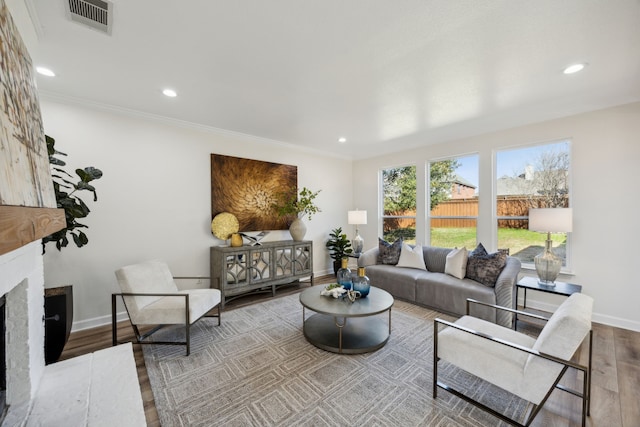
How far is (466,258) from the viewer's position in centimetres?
A: 352

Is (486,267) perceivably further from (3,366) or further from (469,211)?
(3,366)

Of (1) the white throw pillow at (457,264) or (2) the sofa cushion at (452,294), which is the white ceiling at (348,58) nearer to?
(1) the white throw pillow at (457,264)

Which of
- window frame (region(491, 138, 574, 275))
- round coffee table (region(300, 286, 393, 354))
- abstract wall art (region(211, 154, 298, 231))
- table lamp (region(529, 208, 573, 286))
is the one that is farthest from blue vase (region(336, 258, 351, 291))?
window frame (region(491, 138, 574, 275))

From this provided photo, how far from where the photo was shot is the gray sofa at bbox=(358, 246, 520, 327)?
2.91 metres

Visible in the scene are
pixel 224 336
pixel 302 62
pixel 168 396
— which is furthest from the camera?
pixel 224 336

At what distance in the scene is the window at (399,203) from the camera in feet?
16.5

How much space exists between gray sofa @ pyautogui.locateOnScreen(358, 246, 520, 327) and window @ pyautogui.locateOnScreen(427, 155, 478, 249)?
66 centimetres

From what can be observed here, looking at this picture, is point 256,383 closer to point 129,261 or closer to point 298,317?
point 298,317

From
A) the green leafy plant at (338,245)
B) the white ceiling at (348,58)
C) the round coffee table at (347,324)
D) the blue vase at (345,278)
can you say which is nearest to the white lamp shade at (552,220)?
the white ceiling at (348,58)

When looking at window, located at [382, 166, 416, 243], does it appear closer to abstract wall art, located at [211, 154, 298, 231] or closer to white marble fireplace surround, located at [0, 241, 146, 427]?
abstract wall art, located at [211, 154, 298, 231]

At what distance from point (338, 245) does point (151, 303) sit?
11.2ft

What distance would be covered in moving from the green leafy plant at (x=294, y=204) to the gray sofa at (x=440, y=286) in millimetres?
1391

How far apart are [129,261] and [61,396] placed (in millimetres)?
1923

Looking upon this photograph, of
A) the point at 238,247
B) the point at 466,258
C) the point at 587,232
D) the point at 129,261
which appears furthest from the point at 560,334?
the point at 129,261
